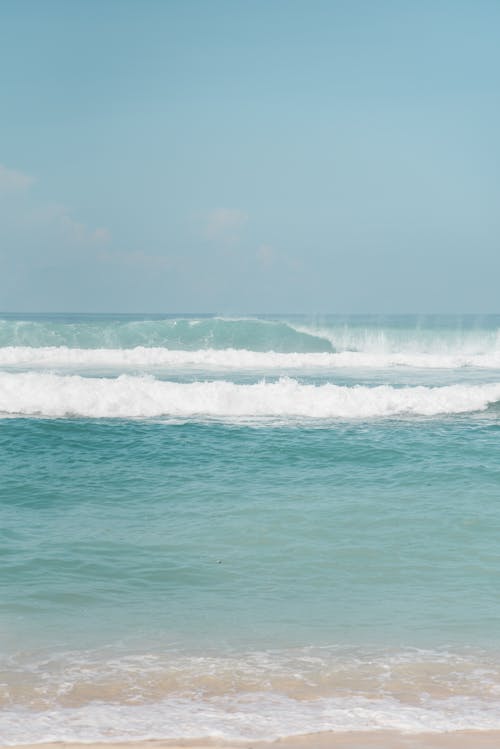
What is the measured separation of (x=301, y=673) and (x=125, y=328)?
38012 mm

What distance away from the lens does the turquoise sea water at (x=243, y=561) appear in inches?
172

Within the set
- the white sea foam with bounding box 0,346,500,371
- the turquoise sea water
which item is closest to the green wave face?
the white sea foam with bounding box 0,346,500,371

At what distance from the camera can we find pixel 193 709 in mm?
4273

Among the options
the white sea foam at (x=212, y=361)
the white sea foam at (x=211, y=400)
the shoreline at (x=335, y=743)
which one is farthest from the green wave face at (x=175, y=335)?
the shoreline at (x=335, y=743)

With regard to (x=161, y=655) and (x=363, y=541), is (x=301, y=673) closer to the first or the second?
(x=161, y=655)

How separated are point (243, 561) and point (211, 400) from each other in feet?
29.6

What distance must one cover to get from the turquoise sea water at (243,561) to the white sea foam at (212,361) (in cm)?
1351

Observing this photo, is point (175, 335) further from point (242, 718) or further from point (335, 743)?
point (335, 743)

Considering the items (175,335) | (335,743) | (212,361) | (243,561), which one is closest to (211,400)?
(243,561)

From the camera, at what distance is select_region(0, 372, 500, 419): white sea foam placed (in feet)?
50.1

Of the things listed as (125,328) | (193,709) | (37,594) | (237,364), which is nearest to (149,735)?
(193,709)

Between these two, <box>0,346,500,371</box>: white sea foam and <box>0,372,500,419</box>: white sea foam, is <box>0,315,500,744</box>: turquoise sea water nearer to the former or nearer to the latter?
<box>0,372,500,419</box>: white sea foam

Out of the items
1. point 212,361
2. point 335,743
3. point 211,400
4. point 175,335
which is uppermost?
point 175,335

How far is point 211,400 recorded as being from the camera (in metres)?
15.9
